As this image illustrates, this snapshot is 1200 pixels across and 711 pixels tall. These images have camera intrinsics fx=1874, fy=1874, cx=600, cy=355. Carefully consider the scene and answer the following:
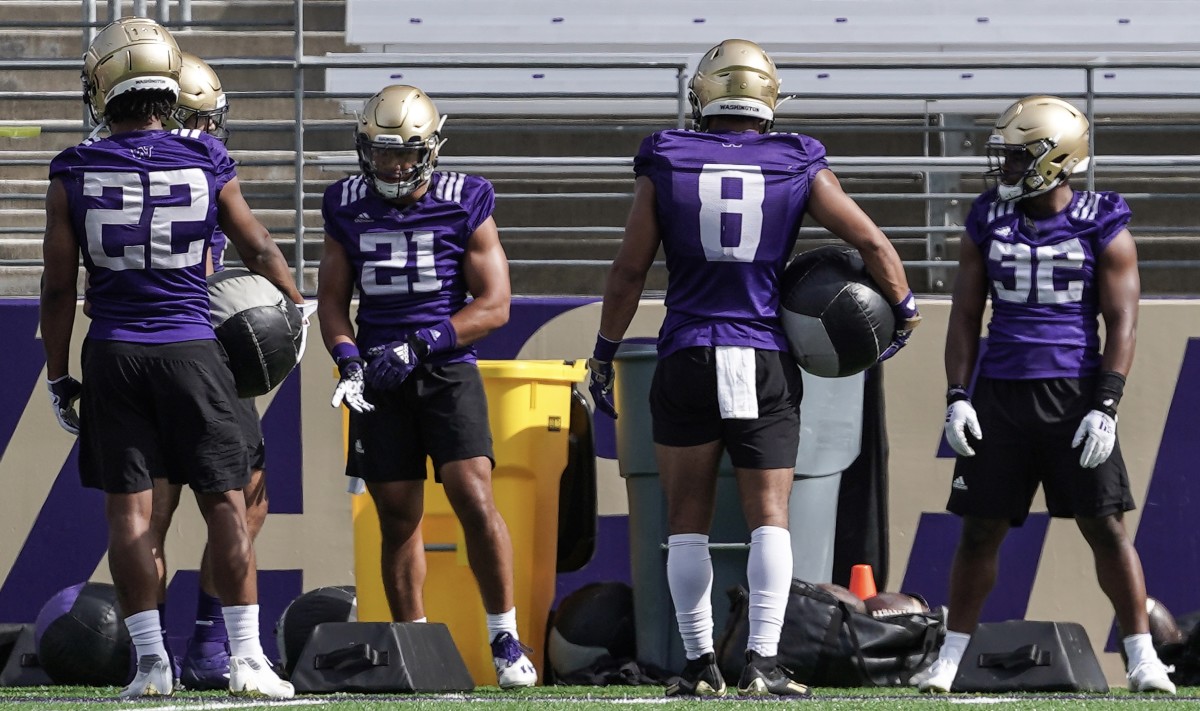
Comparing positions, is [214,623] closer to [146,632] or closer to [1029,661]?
[146,632]

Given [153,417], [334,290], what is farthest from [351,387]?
[153,417]

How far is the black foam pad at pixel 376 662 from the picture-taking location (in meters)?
4.93

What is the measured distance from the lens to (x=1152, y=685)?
17.1 feet

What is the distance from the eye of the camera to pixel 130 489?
15.6 ft

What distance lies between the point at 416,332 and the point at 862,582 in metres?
1.88

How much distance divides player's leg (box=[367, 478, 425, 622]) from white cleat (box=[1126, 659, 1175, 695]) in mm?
2031

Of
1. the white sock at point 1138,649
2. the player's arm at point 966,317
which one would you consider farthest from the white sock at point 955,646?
the player's arm at point 966,317

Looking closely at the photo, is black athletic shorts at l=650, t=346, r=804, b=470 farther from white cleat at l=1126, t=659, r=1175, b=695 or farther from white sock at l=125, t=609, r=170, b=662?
white sock at l=125, t=609, r=170, b=662

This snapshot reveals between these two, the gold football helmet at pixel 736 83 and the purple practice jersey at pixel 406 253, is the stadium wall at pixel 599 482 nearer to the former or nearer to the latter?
the purple practice jersey at pixel 406 253

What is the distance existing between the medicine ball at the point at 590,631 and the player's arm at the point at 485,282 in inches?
43.9

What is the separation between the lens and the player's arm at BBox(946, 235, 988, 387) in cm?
556

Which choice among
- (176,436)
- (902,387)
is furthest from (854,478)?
(176,436)

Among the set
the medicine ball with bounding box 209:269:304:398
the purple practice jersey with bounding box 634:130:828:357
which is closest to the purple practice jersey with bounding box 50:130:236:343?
the medicine ball with bounding box 209:269:304:398

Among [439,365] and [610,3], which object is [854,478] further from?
[610,3]
